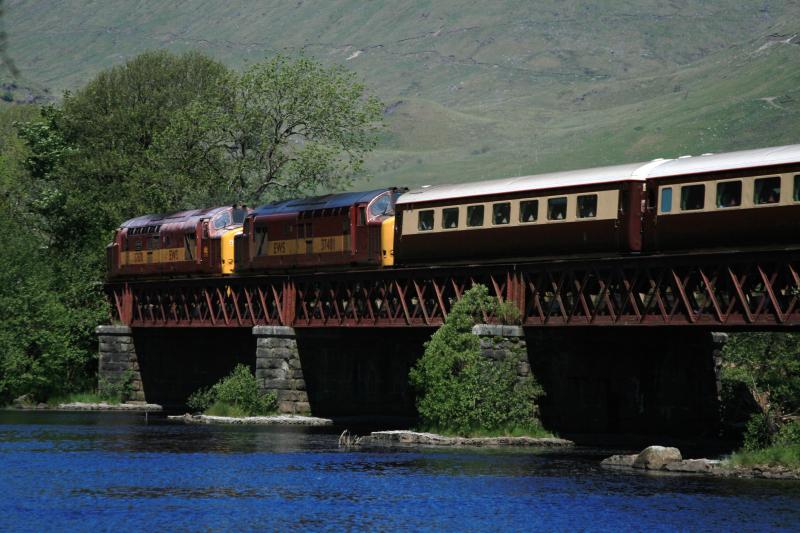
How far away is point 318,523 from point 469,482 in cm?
829

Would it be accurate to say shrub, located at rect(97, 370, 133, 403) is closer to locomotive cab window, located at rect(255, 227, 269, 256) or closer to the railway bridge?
the railway bridge

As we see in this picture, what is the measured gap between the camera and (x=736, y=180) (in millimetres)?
43844

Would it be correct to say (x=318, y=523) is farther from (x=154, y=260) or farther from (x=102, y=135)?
(x=102, y=135)

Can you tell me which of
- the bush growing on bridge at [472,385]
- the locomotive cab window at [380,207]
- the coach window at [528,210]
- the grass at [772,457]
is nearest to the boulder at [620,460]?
the grass at [772,457]

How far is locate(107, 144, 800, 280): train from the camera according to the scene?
Answer: 4369cm

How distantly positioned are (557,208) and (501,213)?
2.86 m

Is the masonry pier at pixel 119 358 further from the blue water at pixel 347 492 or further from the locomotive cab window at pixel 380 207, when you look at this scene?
the blue water at pixel 347 492

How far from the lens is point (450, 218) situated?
5447 cm

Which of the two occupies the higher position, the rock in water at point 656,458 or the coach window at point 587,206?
the coach window at point 587,206

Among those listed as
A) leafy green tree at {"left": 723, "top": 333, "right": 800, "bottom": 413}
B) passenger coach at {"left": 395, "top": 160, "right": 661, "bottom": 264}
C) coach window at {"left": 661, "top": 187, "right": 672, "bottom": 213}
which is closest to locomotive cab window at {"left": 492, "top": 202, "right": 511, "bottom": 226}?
passenger coach at {"left": 395, "top": 160, "right": 661, "bottom": 264}

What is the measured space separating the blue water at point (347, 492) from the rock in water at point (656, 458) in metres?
1.45

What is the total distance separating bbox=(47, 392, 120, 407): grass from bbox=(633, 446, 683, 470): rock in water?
41.3 metres

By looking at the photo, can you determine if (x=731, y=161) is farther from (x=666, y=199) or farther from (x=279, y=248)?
(x=279, y=248)

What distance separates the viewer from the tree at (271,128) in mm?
84750
